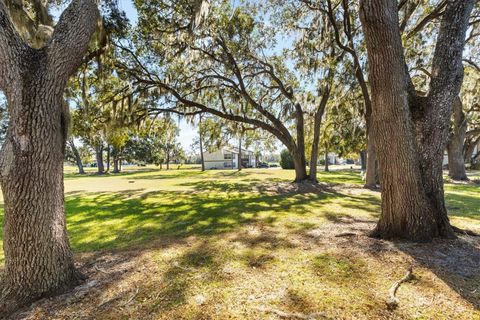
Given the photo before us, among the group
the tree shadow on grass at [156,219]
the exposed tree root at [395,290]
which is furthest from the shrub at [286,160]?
the exposed tree root at [395,290]

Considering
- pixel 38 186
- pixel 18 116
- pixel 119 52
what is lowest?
pixel 38 186

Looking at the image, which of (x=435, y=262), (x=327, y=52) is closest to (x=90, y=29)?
(x=435, y=262)

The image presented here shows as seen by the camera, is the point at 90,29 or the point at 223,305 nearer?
the point at 223,305

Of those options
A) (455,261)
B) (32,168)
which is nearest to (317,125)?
(455,261)

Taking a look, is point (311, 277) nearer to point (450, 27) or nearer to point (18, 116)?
point (18, 116)

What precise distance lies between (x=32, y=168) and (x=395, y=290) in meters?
3.64

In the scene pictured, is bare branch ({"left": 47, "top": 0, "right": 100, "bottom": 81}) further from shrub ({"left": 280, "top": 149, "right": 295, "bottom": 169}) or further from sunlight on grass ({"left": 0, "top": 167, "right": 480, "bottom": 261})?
shrub ({"left": 280, "top": 149, "right": 295, "bottom": 169})

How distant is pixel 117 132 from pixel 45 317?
938cm

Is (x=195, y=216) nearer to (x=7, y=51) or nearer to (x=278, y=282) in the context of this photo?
(x=278, y=282)

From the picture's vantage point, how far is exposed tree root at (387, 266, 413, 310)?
2127 mm

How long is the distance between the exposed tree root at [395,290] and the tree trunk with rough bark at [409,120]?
100cm

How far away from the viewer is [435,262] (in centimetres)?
289

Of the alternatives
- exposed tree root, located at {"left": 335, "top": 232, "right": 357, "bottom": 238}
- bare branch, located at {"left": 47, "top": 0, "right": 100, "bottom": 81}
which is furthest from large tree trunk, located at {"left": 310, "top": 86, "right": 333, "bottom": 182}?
bare branch, located at {"left": 47, "top": 0, "right": 100, "bottom": 81}

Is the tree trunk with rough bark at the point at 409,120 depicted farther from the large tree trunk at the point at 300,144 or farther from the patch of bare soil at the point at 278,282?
the large tree trunk at the point at 300,144
